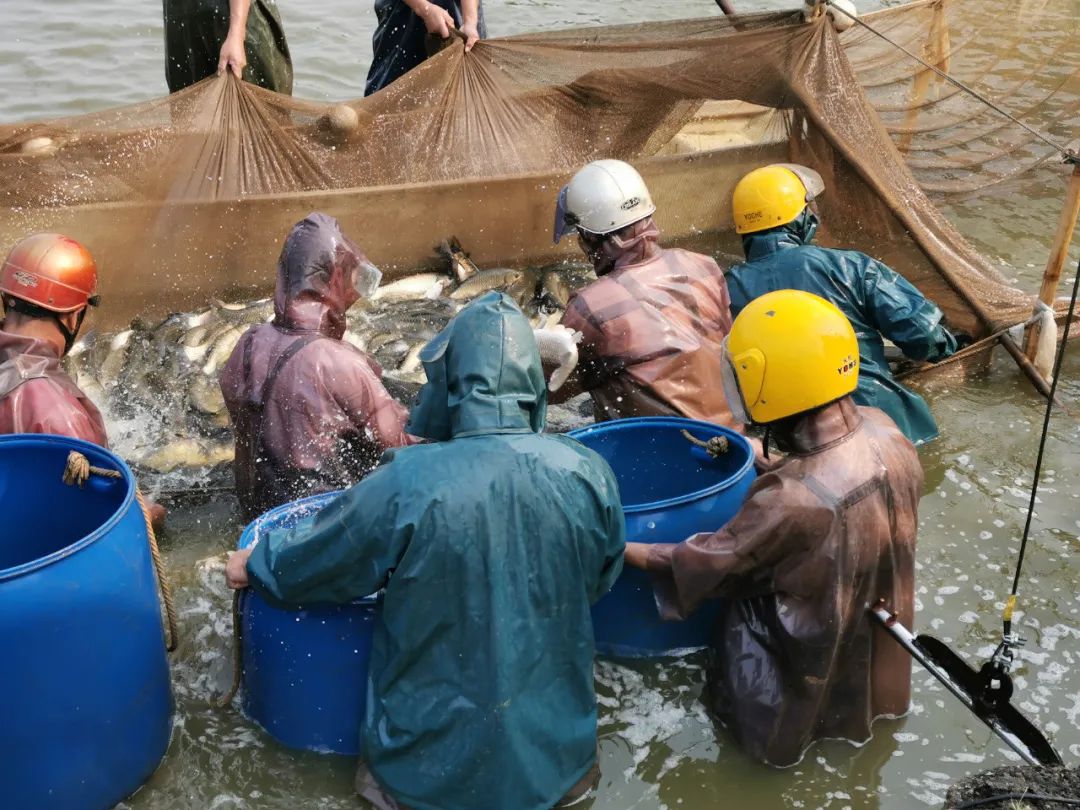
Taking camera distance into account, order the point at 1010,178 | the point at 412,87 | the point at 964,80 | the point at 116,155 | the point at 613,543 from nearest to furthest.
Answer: the point at 613,543
the point at 116,155
the point at 412,87
the point at 1010,178
the point at 964,80

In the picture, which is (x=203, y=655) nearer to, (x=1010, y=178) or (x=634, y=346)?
(x=634, y=346)


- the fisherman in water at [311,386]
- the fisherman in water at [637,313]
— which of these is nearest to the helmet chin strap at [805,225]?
the fisherman in water at [637,313]

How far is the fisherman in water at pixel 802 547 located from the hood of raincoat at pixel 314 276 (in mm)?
1659

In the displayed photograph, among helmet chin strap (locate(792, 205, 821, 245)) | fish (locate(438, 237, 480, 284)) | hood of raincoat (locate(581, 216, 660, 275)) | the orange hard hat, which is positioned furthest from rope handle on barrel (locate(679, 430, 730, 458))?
fish (locate(438, 237, 480, 284))

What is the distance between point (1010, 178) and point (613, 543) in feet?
19.6

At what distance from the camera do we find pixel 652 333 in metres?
5.05

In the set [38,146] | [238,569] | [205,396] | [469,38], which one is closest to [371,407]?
[238,569]

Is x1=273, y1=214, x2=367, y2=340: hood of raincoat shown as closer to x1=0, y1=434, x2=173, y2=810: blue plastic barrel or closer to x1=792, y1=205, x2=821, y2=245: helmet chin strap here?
x1=0, y1=434, x2=173, y2=810: blue plastic barrel

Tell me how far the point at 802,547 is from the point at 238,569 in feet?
6.10

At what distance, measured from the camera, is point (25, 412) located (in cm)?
420

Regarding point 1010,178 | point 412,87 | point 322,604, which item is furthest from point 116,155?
point 1010,178

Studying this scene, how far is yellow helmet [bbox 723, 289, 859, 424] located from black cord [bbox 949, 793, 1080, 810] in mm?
1275

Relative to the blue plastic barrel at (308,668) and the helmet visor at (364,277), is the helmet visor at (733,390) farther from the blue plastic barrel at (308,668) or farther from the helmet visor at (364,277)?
the helmet visor at (364,277)

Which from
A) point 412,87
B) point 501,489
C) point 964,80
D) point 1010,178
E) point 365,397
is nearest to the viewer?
point 501,489
